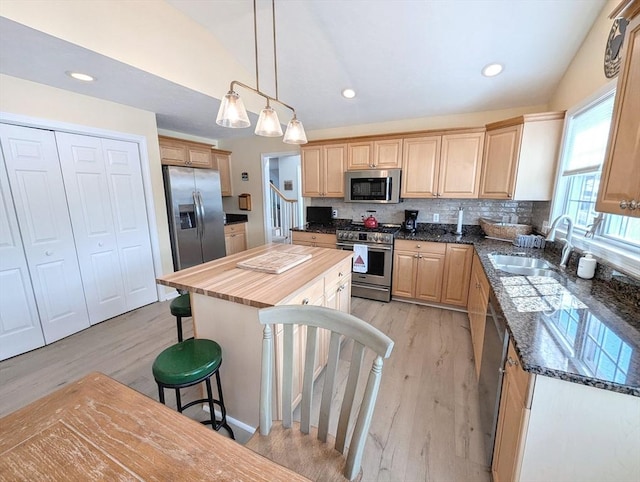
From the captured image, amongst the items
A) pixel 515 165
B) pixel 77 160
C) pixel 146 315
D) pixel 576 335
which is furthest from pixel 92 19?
pixel 515 165

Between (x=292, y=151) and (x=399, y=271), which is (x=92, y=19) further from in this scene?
(x=399, y=271)

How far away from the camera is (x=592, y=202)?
6.72ft

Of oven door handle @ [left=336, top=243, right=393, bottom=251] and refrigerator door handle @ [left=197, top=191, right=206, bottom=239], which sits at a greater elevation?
refrigerator door handle @ [left=197, top=191, right=206, bottom=239]

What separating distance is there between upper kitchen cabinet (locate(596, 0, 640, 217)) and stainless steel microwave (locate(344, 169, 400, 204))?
2.37 metres

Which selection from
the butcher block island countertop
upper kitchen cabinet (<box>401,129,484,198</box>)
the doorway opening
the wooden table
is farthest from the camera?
the doorway opening

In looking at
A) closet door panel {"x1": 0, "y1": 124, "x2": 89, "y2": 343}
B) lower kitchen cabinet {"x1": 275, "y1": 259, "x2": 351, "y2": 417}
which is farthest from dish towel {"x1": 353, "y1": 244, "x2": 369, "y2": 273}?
closet door panel {"x1": 0, "y1": 124, "x2": 89, "y2": 343}

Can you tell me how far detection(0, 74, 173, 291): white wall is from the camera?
2.32 metres

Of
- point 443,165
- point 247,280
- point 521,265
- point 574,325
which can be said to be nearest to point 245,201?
point 443,165

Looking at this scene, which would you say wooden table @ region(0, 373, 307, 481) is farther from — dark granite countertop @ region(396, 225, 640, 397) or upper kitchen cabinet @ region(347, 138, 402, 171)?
upper kitchen cabinet @ region(347, 138, 402, 171)

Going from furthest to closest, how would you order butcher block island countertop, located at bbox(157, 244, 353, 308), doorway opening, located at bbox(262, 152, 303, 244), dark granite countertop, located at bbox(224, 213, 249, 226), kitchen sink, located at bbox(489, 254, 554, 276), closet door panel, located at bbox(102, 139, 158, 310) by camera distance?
dark granite countertop, located at bbox(224, 213, 249, 226), doorway opening, located at bbox(262, 152, 303, 244), closet door panel, located at bbox(102, 139, 158, 310), kitchen sink, located at bbox(489, 254, 554, 276), butcher block island countertop, located at bbox(157, 244, 353, 308)

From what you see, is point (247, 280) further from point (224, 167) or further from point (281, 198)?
point (281, 198)

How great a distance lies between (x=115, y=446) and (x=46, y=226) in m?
2.91

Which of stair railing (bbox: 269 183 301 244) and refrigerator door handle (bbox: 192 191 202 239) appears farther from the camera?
stair railing (bbox: 269 183 301 244)

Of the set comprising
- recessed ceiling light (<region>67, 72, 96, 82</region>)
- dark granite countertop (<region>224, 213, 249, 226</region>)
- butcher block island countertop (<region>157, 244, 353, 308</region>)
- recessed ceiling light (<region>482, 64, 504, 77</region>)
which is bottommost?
butcher block island countertop (<region>157, 244, 353, 308</region>)
